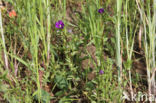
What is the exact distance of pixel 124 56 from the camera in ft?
5.90

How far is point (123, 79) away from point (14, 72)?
30.4 inches

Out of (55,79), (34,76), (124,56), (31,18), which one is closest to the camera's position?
(31,18)

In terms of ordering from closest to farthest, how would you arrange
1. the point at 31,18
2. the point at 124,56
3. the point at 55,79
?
the point at 31,18
the point at 55,79
the point at 124,56

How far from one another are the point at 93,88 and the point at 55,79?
287mm

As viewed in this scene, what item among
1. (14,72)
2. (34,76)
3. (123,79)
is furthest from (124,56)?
(14,72)

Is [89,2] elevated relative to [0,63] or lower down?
elevated

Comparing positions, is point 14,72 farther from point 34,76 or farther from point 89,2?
point 89,2

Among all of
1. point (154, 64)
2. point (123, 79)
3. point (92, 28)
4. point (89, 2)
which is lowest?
point (123, 79)

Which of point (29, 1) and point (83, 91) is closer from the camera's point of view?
point (29, 1)

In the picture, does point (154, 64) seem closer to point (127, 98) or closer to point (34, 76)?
point (127, 98)

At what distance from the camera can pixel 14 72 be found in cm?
156

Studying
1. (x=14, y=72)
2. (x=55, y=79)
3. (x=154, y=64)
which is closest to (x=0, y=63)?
(x=14, y=72)

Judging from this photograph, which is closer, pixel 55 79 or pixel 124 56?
pixel 55 79

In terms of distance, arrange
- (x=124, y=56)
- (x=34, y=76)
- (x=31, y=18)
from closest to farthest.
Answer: (x=31, y=18)
(x=34, y=76)
(x=124, y=56)
